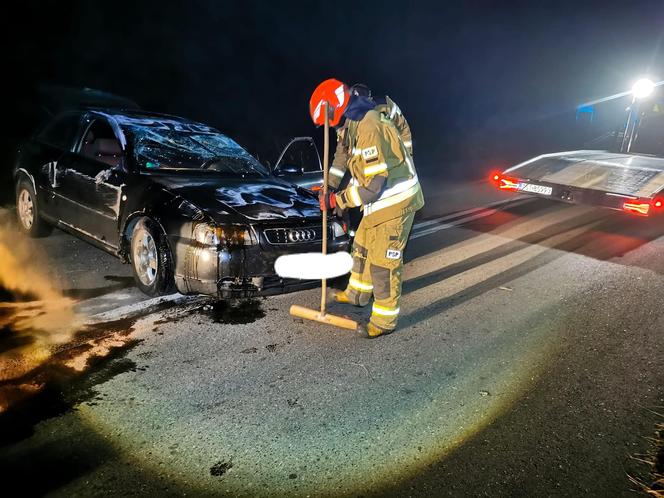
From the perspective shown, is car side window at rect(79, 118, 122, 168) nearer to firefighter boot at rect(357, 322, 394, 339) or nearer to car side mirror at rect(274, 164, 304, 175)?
car side mirror at rect(274, 164, 304, 175)

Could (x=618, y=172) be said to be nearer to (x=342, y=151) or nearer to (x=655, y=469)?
(x=342, y=151)

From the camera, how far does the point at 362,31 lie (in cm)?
2755

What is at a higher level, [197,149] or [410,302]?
[197,149]

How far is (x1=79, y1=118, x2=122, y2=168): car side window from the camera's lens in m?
4.93

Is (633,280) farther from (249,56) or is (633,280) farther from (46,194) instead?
(249,56)

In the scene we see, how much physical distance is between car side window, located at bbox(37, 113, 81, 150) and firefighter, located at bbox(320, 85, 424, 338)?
10.8 ft

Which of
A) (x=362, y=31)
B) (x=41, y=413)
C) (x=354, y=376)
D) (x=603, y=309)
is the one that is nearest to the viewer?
(x=41, y=413)

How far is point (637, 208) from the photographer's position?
6.56 meters

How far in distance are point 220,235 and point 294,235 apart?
2.03 feet

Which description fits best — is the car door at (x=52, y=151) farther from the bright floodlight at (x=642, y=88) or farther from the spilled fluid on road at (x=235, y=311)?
the bright floodlight at (x=642, y=88)

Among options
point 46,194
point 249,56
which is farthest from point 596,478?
point 249,56

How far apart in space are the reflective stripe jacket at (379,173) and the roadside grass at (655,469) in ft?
6.84

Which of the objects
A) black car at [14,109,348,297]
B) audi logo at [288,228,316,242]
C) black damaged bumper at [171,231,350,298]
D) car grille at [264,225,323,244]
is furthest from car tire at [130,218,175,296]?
audi logo at [288,228,316,242]

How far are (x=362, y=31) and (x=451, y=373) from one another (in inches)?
1078
